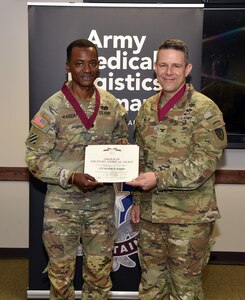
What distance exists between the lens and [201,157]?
2191mm

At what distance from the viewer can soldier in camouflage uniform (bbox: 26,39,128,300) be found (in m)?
2.32

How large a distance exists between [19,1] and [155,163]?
2047 millimetres

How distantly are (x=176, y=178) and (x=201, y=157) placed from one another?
157 millimetres

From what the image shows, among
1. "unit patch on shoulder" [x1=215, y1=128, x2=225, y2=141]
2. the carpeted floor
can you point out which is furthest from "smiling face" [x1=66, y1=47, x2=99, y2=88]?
the carpeted floor

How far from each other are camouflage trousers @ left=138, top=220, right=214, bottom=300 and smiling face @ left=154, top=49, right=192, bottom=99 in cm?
70

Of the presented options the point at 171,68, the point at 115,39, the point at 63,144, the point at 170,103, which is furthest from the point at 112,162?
the point at 115,39

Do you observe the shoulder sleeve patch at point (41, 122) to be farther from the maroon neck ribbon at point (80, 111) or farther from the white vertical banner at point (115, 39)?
the white vertical banner at point (115, 39)

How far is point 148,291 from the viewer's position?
240 centimetres

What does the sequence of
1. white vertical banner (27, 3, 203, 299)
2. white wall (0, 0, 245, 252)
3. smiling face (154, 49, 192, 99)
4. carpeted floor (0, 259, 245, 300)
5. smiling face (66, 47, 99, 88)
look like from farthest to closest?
white wall (0, 0, 245, 252), carpeted floor (0, 259, 245, 300), white vertical banner (27, 3, 203, 299), smiling face (66, 47, 99, 88), smiling face (154, 49, 192, 99)

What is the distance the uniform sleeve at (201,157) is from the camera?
2.19 meters

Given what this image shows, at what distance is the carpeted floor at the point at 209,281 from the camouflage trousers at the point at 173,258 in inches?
40.0

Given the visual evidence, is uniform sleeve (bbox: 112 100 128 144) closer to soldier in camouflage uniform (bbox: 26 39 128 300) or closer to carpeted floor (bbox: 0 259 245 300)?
soldier in camouflage uniform (bbox: 26 39 128 300)

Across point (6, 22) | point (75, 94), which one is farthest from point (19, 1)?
point (75, 94)

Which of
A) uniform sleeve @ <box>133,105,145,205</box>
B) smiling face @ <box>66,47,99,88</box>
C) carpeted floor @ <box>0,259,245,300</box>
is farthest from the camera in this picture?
carpeted floor @ <box>0,259,245,300</box>
